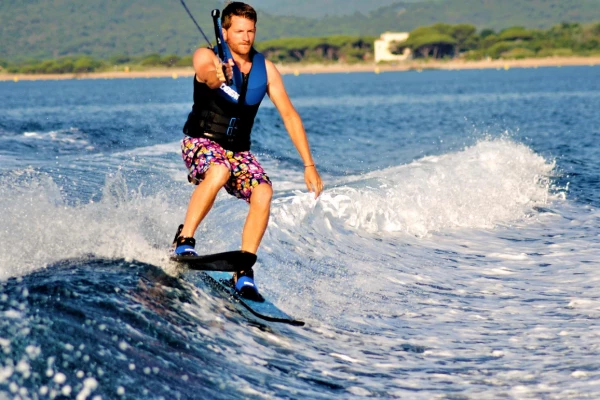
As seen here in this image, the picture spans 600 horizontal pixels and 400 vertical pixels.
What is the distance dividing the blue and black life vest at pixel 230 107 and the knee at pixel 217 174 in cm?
19

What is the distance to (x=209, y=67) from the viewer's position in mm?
5105

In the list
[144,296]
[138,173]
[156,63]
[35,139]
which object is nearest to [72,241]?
[144,296]

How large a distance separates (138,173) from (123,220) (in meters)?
5.85

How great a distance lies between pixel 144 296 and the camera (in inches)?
197

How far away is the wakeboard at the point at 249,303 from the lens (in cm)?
530

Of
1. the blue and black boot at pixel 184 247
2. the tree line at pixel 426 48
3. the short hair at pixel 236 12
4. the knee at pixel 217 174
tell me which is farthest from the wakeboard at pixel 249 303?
the tree line at pixel 426 48

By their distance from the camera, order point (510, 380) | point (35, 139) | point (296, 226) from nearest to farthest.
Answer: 1. point (510, 380)
2. point (296, 226)
3. point (35, 139)

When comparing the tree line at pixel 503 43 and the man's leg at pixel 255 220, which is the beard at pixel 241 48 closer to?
the man's leg at pixel 255 220

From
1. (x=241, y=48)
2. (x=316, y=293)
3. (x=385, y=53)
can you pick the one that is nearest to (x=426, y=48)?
(x=385, y=53)

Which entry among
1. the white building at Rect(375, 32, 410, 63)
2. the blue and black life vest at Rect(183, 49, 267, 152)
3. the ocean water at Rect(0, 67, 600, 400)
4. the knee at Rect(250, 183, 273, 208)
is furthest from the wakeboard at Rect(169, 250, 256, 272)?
the white building at Rect(375, 32, 410, 63)

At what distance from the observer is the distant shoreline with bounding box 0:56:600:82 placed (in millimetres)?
151125

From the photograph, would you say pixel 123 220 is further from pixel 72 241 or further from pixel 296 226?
pixel 296 226

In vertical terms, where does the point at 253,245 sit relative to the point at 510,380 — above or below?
above

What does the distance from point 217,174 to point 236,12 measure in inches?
40.0
